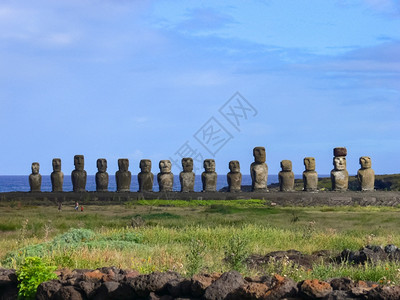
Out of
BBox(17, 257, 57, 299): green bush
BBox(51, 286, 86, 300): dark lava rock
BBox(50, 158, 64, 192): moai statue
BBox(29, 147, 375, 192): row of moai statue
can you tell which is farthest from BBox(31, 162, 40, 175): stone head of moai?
BBox(51, 286, 86, 300): dark lava rock

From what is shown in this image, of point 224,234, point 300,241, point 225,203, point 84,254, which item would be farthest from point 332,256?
point 225,203

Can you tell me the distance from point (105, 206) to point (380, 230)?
554 inches

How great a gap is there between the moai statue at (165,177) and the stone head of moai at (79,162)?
4019 millimetres

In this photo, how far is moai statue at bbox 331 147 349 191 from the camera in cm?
3172

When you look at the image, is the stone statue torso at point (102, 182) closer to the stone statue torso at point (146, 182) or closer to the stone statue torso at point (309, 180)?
the stone statue torso at point (146, 182)

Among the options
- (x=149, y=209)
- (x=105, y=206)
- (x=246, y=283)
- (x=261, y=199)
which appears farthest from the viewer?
(x=261, y=199)

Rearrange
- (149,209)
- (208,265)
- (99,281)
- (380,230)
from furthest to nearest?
(149,209) → (380,230) → (208,265) → (99,281)

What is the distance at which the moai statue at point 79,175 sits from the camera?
105 feet

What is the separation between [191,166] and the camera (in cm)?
3156

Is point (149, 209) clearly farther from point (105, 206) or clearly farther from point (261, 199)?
point (261, 199)

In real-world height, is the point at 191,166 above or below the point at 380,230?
above

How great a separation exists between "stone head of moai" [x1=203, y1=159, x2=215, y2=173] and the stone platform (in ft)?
4.52

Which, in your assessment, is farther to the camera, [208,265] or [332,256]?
[332,256]

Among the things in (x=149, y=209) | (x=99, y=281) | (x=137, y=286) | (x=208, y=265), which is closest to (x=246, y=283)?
(x=137, y=286)
